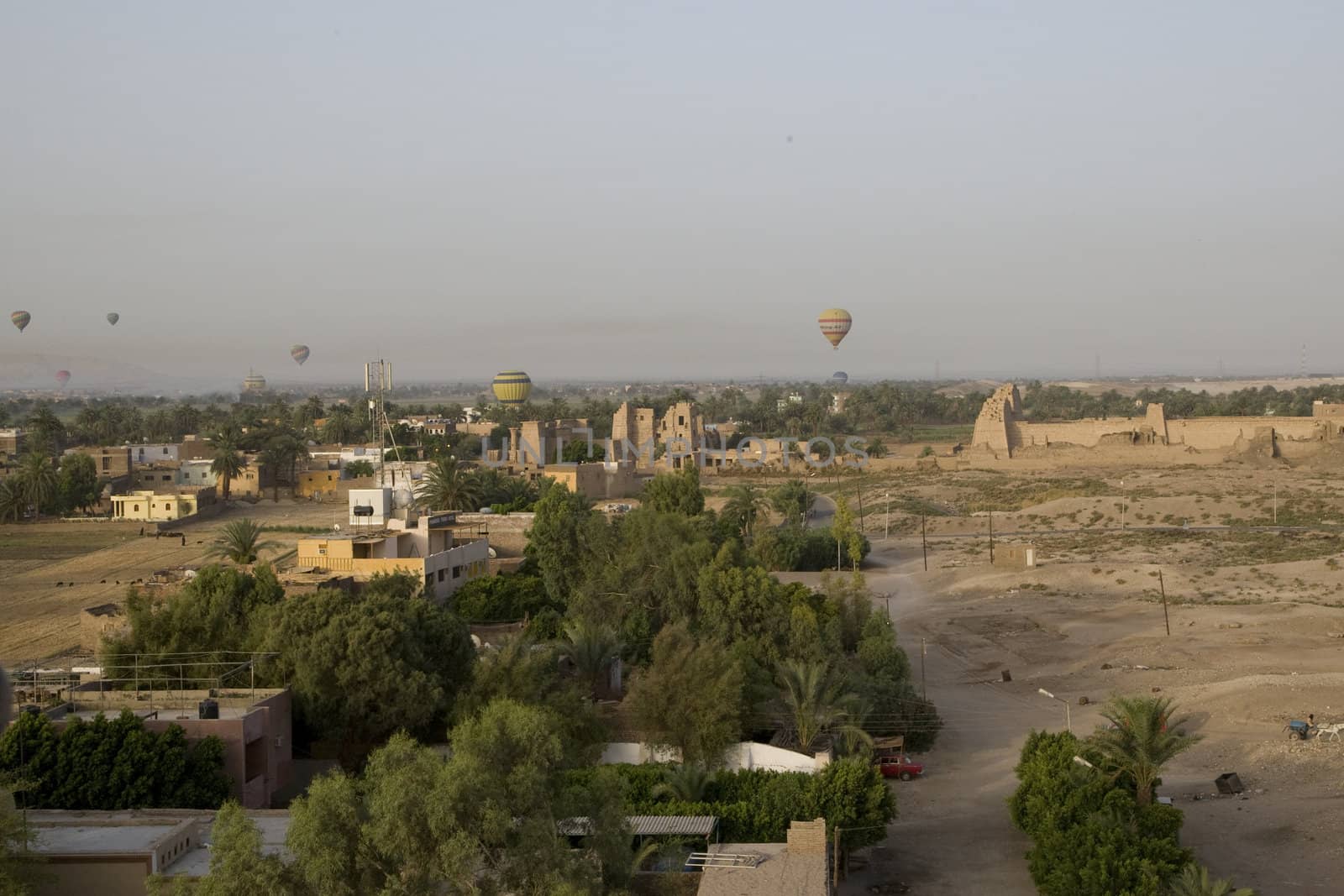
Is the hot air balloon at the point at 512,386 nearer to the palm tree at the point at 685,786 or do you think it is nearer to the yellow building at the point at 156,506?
the yellow building at the point at 156,506

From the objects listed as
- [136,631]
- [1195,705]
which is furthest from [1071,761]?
[136,631]

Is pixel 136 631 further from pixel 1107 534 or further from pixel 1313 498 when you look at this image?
pixel 1313 498

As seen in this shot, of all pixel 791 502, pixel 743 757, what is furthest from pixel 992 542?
pixel 743 757

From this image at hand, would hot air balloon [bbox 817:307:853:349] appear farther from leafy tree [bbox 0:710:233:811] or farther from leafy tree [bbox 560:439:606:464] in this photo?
leafy tree [bbox 0:710:233:811]

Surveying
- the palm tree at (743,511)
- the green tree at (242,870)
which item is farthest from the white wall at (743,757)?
the palm tree at (743,511)

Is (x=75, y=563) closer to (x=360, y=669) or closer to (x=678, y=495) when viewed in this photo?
(x=678, y=495)

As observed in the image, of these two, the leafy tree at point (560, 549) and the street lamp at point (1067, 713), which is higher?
the leafy tree at point (560, 549)

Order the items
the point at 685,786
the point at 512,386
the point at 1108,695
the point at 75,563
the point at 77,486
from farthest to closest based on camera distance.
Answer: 1. the point at 512,386
2. the point at 77,486
3. the point at 75,563
4. the point at 1108,695
5. the point at 685,786
